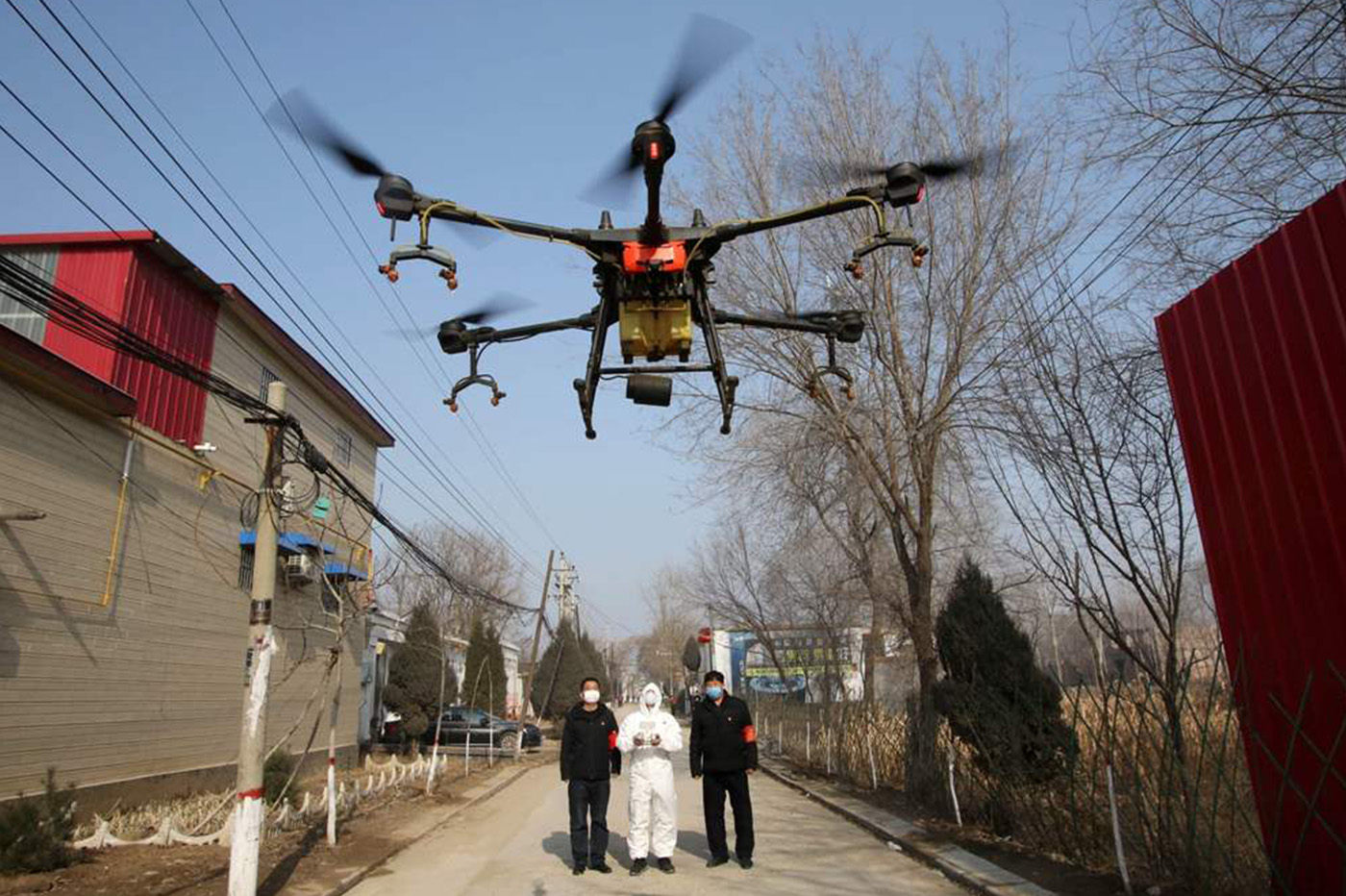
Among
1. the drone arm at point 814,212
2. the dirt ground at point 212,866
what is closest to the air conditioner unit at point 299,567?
the dirt ground at point 212,866

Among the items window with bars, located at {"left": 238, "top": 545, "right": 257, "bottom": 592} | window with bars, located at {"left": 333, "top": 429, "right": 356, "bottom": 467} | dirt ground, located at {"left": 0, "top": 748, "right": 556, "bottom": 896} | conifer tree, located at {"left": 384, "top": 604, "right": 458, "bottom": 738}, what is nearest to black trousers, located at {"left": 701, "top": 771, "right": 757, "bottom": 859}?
dirt ground, located at {"left": 0, "top": 748, "right": 556, "bottom": 896}

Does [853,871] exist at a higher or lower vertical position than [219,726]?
lower

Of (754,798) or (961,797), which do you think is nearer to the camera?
(961,797)

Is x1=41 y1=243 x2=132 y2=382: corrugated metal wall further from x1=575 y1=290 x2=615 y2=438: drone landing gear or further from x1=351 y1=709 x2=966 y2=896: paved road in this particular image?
x1=575 y1=290 x2=615 y2=438: drone landing gear

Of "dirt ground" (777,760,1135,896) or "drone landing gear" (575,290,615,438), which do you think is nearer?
"drone landing gear" (575,290,615,438)

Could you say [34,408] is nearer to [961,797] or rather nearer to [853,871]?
[853,871]

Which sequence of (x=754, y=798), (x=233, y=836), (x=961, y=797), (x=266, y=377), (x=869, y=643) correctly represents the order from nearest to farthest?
(x=233, y=836) < (x=961, y=797) < (x=754, y=798) < (x=266, y=377) < (x=869, y=643)

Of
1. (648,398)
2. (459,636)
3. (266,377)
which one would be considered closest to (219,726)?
(266,377)

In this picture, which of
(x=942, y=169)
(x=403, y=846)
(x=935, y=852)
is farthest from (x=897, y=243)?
(x=403, y=846)
